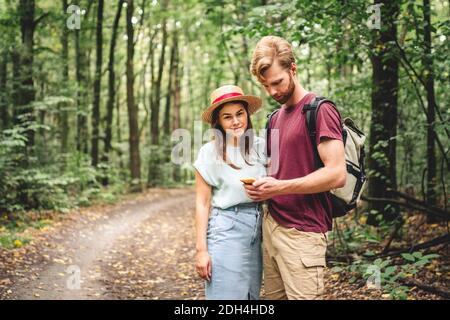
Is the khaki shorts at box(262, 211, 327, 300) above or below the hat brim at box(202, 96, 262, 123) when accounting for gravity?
below

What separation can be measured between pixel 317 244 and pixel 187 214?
12.3 meters

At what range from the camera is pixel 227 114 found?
9.69 feet

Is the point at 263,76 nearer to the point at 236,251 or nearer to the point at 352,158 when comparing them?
the point at 352,158

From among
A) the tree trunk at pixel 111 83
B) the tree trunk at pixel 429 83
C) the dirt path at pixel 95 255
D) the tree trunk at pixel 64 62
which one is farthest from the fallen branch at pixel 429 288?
the tree trunk at pixel 111 83

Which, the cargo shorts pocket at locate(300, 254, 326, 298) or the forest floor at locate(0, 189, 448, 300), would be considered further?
the forest floor at locate(0, 189, 448, 300)

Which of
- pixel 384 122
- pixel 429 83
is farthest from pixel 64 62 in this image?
pixel 429 83

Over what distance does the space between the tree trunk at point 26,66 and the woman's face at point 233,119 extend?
945cm

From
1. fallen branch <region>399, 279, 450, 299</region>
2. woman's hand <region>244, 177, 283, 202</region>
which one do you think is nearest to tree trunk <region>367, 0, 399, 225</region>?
fallen branch <region>399, 279, 450, 299</region>

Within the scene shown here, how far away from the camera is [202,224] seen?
→ 286cm

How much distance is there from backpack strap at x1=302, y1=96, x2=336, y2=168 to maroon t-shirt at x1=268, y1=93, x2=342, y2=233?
0.02m

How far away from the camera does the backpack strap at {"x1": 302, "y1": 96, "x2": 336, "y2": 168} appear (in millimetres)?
2596

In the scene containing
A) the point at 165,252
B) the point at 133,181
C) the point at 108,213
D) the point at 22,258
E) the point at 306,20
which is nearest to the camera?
the point at 306,20

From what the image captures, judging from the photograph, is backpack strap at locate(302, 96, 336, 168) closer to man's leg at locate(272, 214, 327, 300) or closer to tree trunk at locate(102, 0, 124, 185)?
man's leg at locate(272, 214, 327, 300)
